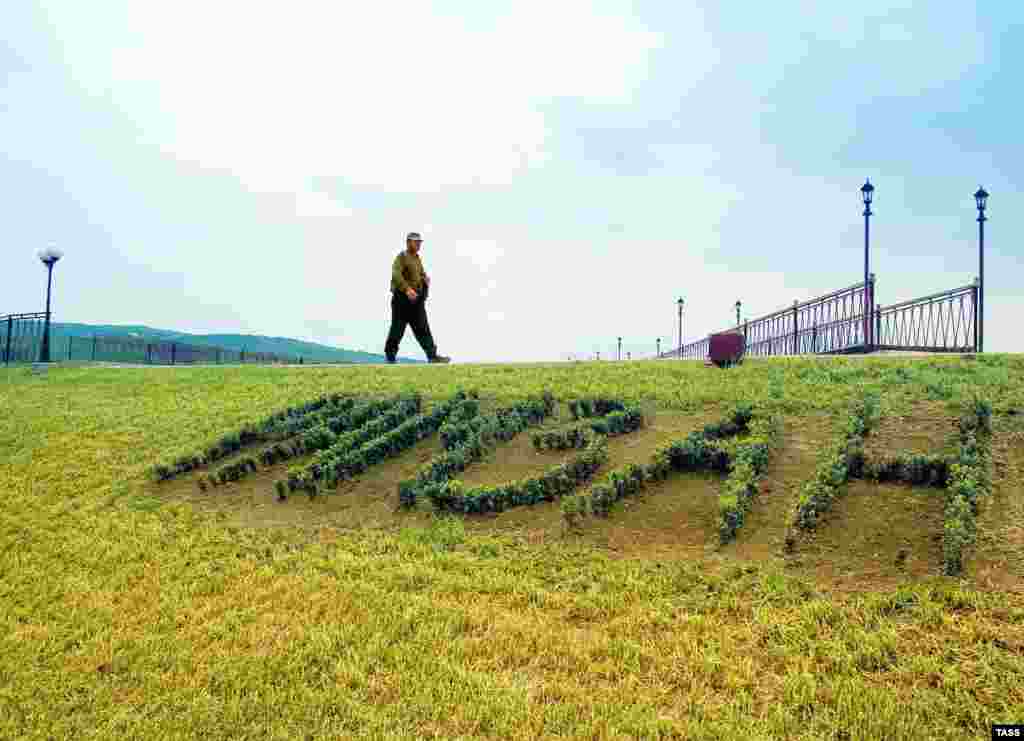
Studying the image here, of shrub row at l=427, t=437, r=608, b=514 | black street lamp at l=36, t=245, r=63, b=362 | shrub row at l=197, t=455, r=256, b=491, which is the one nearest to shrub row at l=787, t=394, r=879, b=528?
shrub row at l=427, t=437, r=608, b=514

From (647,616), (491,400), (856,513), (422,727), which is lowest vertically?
(422,727)

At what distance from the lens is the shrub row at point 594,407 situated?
7949 mm

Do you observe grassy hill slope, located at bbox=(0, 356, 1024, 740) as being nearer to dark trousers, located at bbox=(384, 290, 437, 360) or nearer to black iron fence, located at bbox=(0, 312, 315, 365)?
dark trousers, located at bbox=(384, 290, 437, 360)

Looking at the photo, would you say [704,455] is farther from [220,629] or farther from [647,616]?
[220,629]

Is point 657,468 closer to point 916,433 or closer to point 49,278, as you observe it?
point 916,433

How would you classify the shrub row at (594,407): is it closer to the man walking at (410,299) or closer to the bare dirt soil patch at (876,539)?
the bare dirt soil patch at (876,539)

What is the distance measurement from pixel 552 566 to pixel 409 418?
12.2 feet

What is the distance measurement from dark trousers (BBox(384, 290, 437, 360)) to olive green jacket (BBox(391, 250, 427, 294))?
0.17 meters

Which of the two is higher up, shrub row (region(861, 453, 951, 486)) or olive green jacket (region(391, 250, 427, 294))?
olive green jacket (region(391, 250, 427, 294))

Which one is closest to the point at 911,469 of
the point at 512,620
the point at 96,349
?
the point at 512,620

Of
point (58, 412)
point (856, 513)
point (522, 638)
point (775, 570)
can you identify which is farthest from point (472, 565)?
point (58, 412)

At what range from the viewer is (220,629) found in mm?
4926

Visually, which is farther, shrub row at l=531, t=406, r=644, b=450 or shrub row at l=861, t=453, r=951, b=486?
shrub row at l=531, t=406, r=644, b=450

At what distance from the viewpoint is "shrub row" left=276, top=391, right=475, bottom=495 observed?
7312 mm
